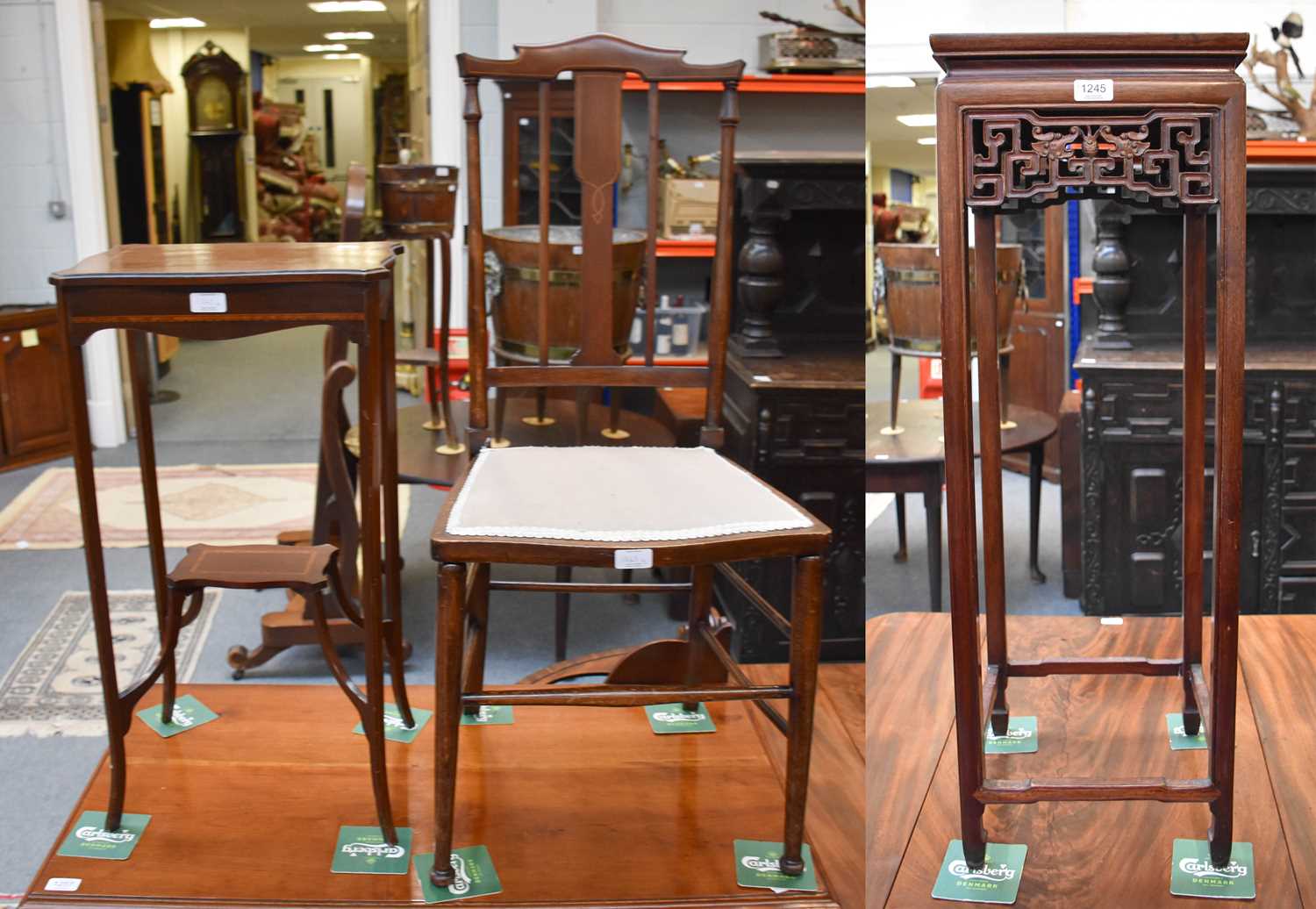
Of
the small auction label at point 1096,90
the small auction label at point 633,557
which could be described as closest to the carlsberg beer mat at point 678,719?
the small auction label at point 633,557

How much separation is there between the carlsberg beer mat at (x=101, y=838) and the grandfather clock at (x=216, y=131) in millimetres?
8790

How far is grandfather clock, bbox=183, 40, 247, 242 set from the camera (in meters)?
10.1

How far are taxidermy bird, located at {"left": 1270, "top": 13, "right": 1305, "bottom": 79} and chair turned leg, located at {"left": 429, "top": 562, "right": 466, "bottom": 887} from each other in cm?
354

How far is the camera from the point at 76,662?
3115 mm

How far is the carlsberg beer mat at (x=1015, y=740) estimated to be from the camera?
2035 mm

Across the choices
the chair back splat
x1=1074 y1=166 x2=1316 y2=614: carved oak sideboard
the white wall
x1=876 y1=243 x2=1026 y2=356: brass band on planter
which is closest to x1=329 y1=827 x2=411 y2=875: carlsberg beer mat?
the chair back splat

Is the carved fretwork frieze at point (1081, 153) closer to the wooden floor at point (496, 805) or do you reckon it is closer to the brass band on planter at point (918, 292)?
the wooden floor at point (496, 805)

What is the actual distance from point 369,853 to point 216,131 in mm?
9491

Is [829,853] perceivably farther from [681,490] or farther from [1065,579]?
[1065,579]

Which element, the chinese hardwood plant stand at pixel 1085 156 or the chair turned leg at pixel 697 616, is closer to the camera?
the chinese hardwood plant stand at pixel 1085 156

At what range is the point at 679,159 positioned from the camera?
510 centimetres

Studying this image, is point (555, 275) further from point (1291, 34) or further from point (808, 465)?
point (1291, 34)

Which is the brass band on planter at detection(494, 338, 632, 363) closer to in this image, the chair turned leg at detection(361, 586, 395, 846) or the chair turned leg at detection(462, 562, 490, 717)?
the chair turned leg at detection(462, 562, 490, 717)

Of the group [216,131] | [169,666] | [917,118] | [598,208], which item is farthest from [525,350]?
[216,131]
